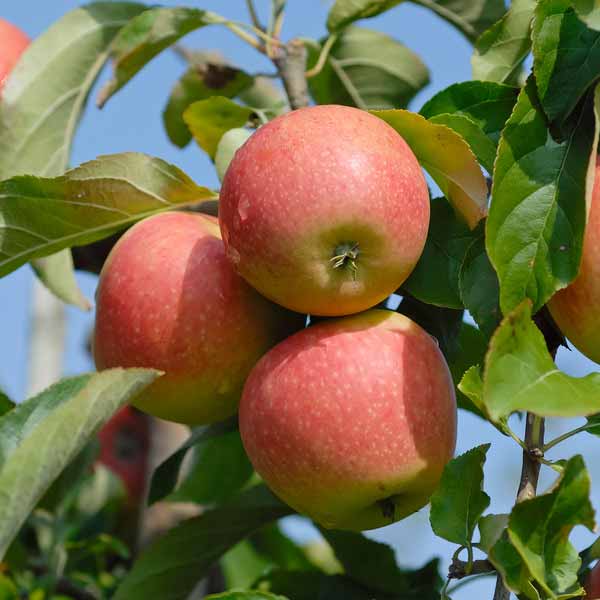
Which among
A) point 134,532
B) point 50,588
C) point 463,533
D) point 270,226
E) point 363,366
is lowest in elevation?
point 134,532

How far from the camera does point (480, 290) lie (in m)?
0.96

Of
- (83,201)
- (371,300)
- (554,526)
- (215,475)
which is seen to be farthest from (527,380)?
(215,475)

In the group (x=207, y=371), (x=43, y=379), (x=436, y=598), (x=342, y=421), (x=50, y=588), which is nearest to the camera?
(x=342, y=421)

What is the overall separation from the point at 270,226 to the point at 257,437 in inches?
7.5

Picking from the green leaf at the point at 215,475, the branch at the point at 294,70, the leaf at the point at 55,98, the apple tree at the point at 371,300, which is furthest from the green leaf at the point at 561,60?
the green leaf at the point at 215,475

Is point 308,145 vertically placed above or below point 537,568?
above

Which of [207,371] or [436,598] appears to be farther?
[436,598]

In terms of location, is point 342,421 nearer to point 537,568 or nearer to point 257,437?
point 257,437

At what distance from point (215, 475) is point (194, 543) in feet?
0.85

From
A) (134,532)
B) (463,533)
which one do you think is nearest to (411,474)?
(463,533)

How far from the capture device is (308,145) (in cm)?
97

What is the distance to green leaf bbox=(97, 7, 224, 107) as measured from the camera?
54.1 inches

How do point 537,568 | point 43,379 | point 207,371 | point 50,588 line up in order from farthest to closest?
1. point 43,379
2. point 50,588
3. point 207,371
4. point 537,568

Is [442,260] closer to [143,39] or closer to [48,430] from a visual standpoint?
[48,430]
